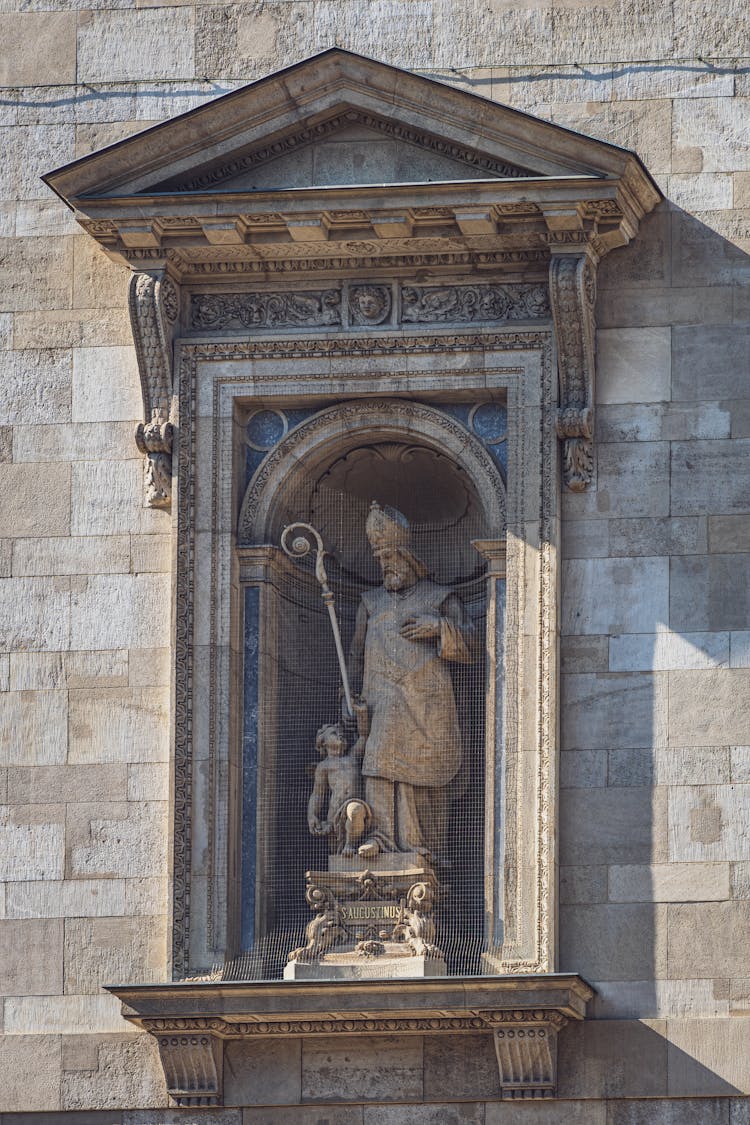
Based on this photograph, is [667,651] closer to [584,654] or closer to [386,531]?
[584,654]

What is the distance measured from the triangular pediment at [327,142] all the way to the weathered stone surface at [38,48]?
1.01 metres

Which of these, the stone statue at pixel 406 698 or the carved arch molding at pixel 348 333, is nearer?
the carved arch molding at pixel 348 333

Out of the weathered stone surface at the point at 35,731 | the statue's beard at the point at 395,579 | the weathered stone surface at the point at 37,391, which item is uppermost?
the weathered stone surface at the point at 37,391

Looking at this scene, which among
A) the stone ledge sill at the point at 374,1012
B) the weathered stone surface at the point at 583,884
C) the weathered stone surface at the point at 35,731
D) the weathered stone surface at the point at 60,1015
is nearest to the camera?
the stone ledge sill at the point at 374,1012

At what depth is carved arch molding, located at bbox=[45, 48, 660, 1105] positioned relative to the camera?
18625 mm

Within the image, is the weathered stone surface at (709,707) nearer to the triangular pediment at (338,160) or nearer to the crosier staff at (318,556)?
the crosier staff at (318,556)

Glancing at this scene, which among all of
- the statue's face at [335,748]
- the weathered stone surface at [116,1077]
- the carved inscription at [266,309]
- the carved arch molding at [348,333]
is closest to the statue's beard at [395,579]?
the carved arch molding at [348,333]

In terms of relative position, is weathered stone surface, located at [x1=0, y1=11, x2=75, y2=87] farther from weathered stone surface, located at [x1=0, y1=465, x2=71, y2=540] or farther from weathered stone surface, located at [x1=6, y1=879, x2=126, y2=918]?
weathered stone surface, located at [x1=6, y1=879, x2=126, y2=918]

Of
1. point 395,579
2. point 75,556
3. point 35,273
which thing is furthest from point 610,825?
point 35,273

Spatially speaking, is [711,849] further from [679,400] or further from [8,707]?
[8,707]

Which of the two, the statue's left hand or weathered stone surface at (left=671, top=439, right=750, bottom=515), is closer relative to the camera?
weathered stone surface at (left=671, top=439, right=750, bottom=515)

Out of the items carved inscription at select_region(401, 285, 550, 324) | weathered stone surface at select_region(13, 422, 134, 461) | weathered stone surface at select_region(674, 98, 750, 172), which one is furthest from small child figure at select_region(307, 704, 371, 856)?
weathered stone surface at select_region(674, 98, 750, 172)

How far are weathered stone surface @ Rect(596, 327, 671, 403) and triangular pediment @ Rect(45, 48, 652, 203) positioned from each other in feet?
3.19

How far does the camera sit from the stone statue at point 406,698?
18.9 m
